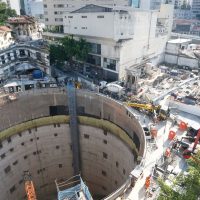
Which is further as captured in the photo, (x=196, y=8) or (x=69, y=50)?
(x=196, y=8)

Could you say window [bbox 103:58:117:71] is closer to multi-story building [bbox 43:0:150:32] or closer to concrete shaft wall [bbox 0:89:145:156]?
concrete shaft wall [bbox 0:89:145:156]

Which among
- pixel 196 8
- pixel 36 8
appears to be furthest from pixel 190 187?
pixel 196 8

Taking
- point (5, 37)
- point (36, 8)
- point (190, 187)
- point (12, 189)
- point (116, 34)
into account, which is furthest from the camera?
point (36, 8)

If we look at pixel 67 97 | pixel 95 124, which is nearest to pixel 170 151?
pixel 95 124

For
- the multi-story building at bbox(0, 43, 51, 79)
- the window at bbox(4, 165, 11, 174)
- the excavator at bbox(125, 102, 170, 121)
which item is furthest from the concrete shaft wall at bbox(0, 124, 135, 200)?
the multi-story building at bbox(0, 43, 51, 79)

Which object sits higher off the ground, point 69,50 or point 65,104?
point 69,50

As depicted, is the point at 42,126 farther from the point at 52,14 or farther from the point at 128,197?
the point at 52,14

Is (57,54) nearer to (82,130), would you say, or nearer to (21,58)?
(21,58)
